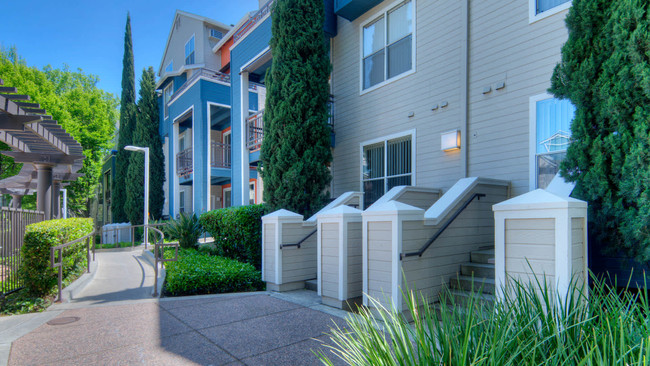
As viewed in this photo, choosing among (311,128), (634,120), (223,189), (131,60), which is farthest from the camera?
(131,60)

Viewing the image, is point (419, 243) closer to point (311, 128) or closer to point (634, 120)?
point (634, 120)

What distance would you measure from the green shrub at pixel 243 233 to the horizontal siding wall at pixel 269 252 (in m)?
1.70

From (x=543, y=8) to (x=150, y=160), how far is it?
1740cm

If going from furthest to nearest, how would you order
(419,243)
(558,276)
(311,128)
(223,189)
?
(223,189)
(311,128)
(419,243)
(558,276)

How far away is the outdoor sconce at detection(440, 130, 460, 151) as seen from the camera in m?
6.61

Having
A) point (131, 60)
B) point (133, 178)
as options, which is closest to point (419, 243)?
point (133, 178)

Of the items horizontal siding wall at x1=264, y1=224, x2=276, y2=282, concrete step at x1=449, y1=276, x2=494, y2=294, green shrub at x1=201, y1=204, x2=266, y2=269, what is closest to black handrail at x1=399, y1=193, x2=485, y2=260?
concrete step at x1=449, y1=276, x2=494, y2=294

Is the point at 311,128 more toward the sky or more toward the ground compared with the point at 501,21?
more toward the ground

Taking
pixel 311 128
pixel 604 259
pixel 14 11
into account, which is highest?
pixel 14 11

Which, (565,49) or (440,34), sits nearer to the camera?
(565,49)

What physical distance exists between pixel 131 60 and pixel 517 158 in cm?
2412

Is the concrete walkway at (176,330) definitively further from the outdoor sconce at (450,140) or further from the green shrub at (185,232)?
the green shrub at (185,232)

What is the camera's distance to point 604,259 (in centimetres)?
399

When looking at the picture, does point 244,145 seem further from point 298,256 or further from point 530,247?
point 530,247
